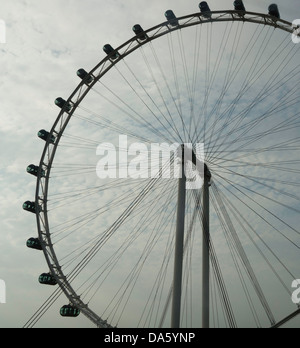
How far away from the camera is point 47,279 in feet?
77.9

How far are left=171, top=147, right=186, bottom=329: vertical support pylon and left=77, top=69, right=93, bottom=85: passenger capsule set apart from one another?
9.72m

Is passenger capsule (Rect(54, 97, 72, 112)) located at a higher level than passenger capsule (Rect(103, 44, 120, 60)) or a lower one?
lower

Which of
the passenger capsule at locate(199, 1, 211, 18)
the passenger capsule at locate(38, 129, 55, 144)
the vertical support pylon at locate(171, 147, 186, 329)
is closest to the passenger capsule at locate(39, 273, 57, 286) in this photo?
the passenger capsule at locate(38, 129, 55, 144)

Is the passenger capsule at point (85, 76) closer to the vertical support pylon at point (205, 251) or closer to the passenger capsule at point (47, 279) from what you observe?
the vertical support pylon at point (205, 251)

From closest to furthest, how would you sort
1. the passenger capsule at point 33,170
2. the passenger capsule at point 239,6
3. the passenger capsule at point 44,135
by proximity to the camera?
1. the passenger capsule at point 239,6
2. the passenger capsule at point 33,170
3. the passenger capsule at point 44,135

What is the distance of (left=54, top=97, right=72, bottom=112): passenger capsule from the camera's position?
25.0 metres

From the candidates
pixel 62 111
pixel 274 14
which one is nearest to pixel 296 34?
pixel 274 14

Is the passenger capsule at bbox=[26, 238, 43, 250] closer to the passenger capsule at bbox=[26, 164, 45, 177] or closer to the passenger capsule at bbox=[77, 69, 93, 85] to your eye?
the passenger capsule at bbox=[26, 164, 45, 177]

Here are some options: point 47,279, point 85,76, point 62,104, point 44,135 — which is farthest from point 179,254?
point 85,76

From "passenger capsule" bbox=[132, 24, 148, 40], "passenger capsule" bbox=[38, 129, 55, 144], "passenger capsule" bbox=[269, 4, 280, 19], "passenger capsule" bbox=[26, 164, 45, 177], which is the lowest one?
"passenger capsule" bbox=[26, 164, 45, 177]

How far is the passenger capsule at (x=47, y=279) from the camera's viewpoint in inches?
933

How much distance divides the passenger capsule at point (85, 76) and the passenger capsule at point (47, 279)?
1398cm

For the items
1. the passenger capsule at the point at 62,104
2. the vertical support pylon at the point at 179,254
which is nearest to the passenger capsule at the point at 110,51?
the passenger capsule at the point at 62,104
